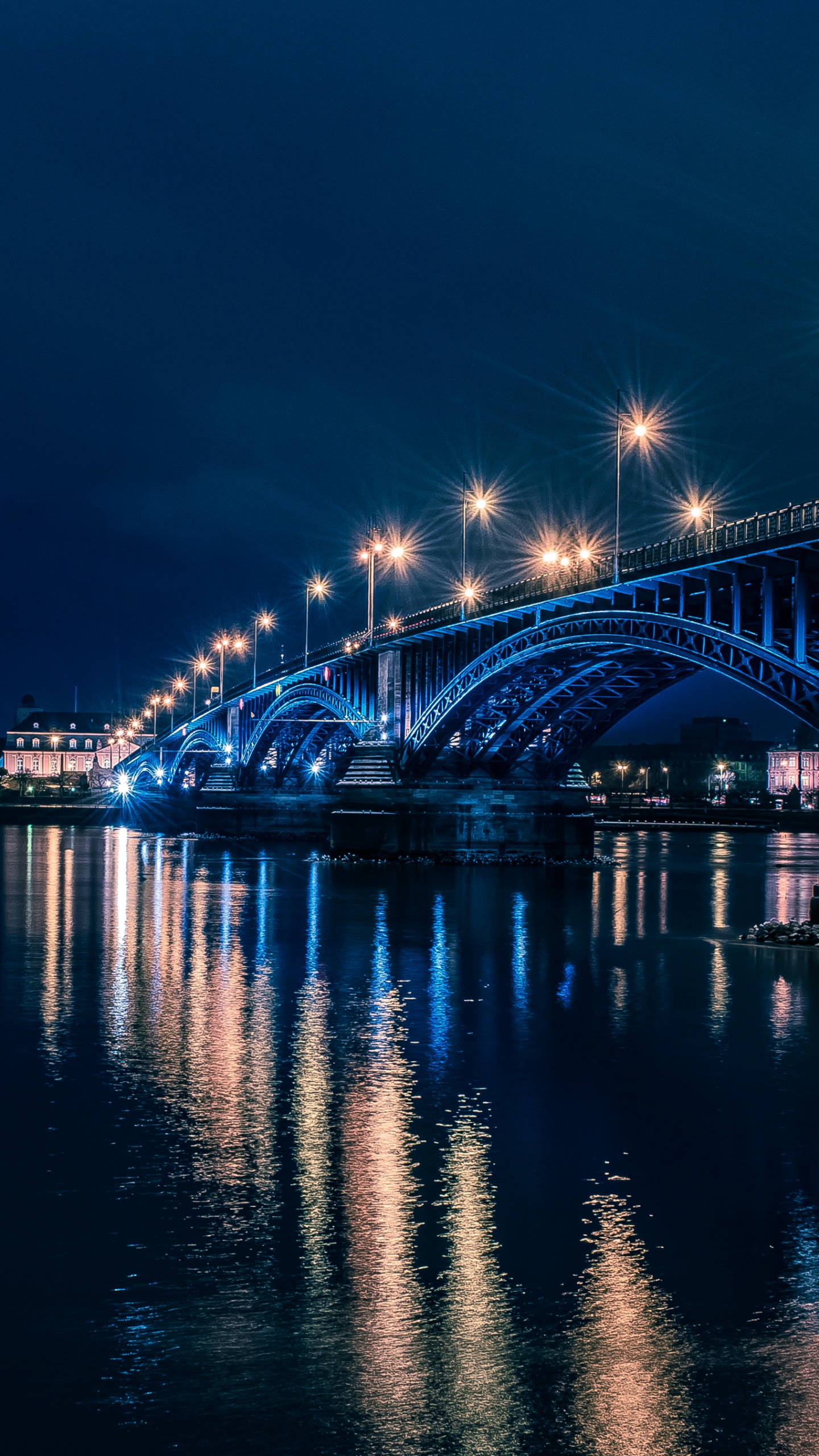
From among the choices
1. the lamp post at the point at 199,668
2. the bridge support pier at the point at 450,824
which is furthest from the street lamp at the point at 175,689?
the bridge support pier at the point at 450,824

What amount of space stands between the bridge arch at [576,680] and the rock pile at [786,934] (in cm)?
555

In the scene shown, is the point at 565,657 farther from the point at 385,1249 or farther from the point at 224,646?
the point at 224,646

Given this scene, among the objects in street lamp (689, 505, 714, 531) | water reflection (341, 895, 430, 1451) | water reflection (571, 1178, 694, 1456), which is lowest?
water reflection (571, 1178, 694, 1456)

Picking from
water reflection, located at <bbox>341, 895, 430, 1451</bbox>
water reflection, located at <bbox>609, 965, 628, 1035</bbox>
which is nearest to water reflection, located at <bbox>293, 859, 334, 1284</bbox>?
water reflection, located at <bbox>341, 895, 430, 1451</bbox>


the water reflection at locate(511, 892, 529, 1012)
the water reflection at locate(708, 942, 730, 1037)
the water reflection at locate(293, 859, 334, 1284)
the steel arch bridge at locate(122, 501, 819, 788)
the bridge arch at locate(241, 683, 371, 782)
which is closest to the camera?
the water reflection at locate(293, 859, 334, 1284)

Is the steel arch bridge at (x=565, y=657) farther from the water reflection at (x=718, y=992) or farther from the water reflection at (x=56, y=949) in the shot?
the water reflection at (x=56, y=949)

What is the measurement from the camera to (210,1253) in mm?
11609

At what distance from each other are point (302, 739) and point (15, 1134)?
93.1 metres

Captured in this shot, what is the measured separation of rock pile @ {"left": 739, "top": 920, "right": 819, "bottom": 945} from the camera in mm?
35781

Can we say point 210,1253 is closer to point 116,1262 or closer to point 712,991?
point 116,1262

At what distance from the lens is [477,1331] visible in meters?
10.0

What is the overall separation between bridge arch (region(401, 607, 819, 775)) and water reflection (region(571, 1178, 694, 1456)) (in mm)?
27563

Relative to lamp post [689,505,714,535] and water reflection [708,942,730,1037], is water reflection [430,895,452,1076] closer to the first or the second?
water reflection [708,942,730,1037]

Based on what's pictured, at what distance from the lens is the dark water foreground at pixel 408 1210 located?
8.95 m
